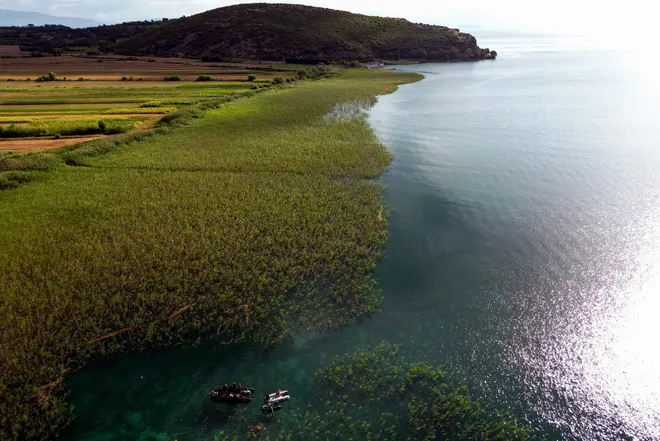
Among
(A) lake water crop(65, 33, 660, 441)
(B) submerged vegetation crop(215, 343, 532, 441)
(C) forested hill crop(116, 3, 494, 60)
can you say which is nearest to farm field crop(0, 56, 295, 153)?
(C) forested hill crop(116, 3, 494, 60)

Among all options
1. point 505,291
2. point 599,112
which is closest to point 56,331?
point 505,291

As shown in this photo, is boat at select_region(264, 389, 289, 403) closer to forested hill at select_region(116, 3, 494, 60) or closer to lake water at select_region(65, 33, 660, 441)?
lake water at select_region(65, 33, 660, 441)

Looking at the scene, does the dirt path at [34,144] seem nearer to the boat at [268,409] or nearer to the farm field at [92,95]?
the farm field at [92,95]

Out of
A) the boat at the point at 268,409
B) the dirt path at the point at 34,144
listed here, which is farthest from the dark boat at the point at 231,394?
the dirt path at the point at 34,144

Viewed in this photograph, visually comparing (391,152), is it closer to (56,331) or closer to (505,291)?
(505,291)

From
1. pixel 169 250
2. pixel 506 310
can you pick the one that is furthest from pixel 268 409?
pixel 506 310

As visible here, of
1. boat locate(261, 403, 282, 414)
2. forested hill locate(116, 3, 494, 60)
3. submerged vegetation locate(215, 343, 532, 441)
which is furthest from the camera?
forested hill locate(116, 3, 494, 60)
